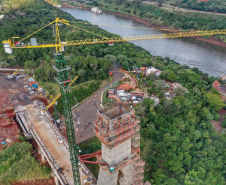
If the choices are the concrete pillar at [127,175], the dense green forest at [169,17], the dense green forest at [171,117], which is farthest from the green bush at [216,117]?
the dense green forest at [169,17]

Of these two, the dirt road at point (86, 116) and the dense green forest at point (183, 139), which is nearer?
Answer: the dense green forest at point (183, 139)

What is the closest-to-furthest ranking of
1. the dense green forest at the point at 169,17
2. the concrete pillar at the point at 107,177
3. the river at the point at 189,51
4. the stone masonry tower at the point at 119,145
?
the stone masonry tower at the point at 119,145 → the concrete pillar at the point at 107,177 → the river at the point at 189,51 → the dense green forest at the point at 169,17

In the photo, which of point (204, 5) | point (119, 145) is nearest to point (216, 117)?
point (119, 145)

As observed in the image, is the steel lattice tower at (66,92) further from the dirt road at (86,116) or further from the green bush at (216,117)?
the green bush at (216,117)

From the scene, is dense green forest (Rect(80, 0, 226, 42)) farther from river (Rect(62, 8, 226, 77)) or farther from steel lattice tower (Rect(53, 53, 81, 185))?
steel lattice tower (Rect(53, 53, 81, 185))

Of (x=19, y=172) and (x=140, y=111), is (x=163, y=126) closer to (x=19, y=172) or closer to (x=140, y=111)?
(x=140, y=111)

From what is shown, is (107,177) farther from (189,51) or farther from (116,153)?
(189,51)

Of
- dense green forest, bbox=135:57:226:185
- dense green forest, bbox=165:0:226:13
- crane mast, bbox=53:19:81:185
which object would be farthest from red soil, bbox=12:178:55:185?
dense green forest, bbox=165:0:226:13
